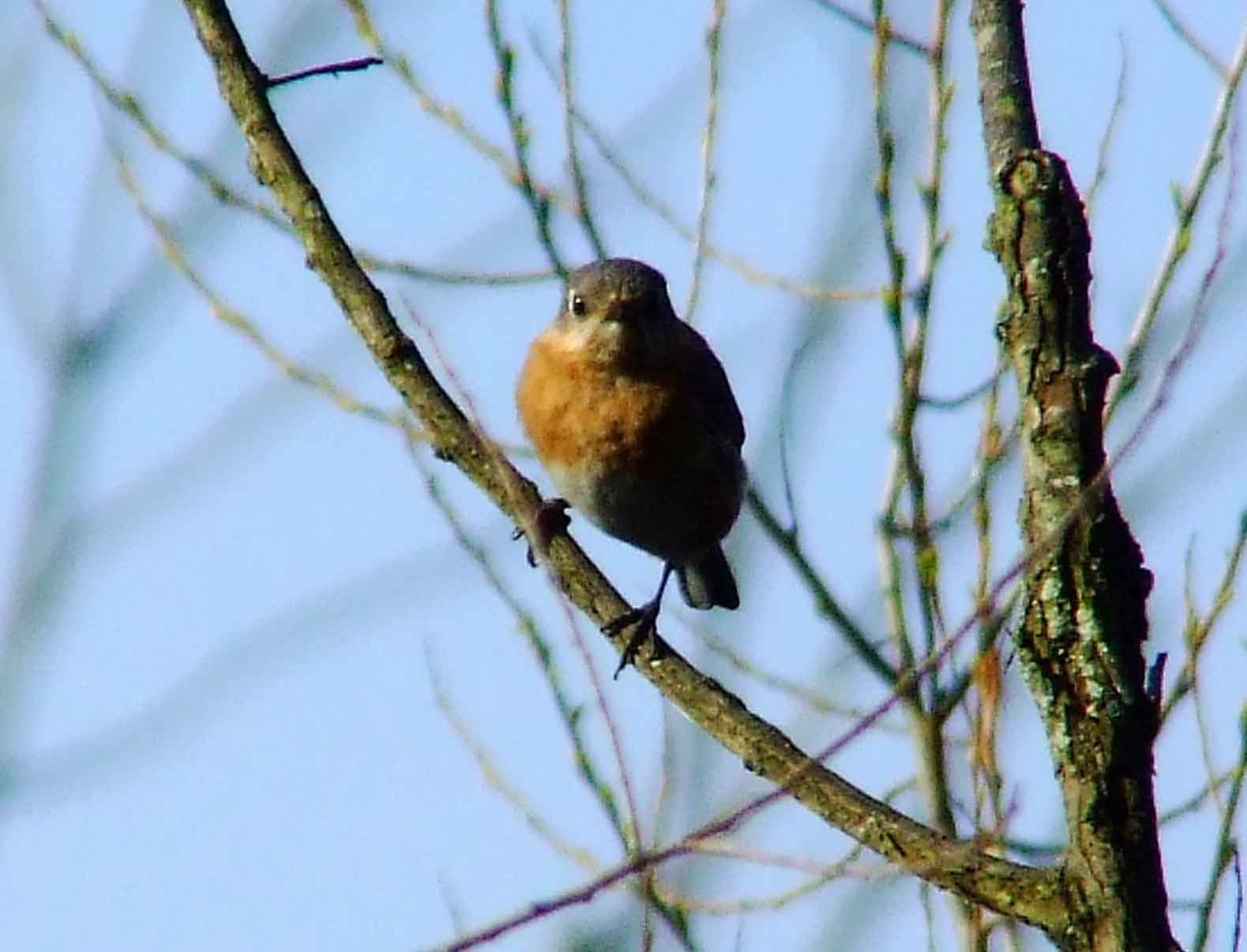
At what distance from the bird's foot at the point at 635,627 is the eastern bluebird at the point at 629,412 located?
85 centimetres

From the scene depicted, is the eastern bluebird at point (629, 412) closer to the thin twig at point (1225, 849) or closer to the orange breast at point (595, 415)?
the orange breast at point (595, 415)

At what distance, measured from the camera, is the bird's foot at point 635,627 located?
3.64m

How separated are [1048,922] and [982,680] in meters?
1.41

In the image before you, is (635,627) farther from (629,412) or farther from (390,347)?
(629,412)

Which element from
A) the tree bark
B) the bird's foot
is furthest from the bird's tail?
the tree bark

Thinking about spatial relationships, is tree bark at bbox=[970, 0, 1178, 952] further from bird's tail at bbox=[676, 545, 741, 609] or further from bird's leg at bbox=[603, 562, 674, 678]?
bird's tail at bbox=[676, 545, 741, 609]

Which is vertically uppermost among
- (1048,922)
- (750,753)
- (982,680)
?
(982,680)

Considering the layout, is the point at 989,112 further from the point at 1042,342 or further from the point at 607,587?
the point at 607,587

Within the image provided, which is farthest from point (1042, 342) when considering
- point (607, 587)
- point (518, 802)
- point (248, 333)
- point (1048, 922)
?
point (248, 333)

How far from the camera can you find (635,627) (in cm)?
409

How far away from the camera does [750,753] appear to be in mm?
2951

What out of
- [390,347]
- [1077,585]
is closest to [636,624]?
[390,347]

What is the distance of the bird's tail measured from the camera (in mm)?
6340

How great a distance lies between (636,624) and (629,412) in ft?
4.63
